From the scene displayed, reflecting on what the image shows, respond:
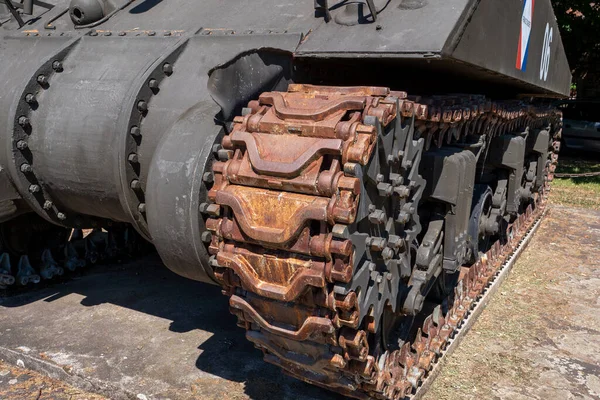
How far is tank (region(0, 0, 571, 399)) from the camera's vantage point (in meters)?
2.69

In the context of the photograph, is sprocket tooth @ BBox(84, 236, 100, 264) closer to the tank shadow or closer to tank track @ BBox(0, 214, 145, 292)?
tank track @ BBox(0, 214, 145, 292)

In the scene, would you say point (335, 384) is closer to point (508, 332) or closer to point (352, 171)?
point (352, 171)

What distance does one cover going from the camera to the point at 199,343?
4.71m

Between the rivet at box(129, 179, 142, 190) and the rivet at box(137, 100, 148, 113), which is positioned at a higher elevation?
the rivet at box(137, 100, 148, 113)

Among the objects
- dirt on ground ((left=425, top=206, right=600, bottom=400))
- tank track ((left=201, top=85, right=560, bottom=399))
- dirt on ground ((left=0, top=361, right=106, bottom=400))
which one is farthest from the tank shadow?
dirt on ground ((left=425, top=206, right=600, bottom=400))

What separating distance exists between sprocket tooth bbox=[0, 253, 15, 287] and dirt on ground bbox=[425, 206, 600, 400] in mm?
3802

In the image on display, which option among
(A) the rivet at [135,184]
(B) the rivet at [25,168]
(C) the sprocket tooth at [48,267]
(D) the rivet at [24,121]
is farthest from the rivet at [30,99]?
(C) the sprocket tooth at [48,267]

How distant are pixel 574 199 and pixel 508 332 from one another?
21.4 ft

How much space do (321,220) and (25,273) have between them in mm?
4116

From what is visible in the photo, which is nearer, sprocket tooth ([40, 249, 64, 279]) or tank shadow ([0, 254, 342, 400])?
tank shadow ([0, 254, 342, 400])

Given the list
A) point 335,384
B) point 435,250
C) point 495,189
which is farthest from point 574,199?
point 335,384

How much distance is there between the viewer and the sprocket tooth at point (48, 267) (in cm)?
576

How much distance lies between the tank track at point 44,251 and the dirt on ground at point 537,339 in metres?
3.41

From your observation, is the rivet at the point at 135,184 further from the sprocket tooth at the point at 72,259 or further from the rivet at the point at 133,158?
the sprocket tooth at the point at 72,259
